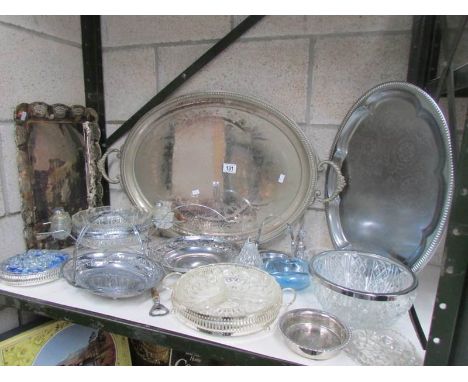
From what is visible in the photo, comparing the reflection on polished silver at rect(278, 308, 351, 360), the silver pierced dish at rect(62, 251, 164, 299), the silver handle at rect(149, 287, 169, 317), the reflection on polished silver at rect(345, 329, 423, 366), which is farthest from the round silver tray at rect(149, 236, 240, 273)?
the reflection on polished silver at rect(345, 329, 423, 366)

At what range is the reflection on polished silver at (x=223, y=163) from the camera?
1.07 m

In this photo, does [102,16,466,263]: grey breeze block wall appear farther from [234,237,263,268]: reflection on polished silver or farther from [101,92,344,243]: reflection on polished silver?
[234,237,263,268]: reflection on polished silver

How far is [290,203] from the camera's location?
43.3 inches

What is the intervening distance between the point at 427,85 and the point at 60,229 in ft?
3.97

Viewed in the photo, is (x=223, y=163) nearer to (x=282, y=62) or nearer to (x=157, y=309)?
(x=282, y=62)

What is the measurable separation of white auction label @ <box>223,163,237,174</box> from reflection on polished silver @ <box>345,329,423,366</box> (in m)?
0.64

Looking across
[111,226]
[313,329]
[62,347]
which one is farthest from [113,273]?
[313,329]

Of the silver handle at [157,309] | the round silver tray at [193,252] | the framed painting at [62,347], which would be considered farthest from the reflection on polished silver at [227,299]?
the framed painting at [62,347]

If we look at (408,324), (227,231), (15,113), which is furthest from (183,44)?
(408,324)

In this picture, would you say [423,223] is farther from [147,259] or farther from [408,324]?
[147,259]

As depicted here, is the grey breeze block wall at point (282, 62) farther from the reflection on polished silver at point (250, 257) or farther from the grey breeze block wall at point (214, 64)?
the reflection on polished silver at point (250, 257)

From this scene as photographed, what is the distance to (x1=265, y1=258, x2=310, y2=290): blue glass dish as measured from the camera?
0.90 m

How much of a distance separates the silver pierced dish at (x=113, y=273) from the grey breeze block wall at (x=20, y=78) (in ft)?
0.87

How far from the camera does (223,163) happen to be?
3.76 ft
